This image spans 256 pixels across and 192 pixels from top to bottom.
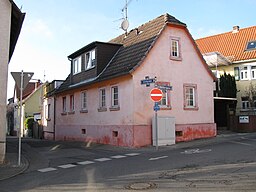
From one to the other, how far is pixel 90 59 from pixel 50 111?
35.8 feet

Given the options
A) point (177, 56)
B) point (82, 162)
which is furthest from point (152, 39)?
point (82, 162)

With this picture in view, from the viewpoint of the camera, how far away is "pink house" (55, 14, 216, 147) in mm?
18312

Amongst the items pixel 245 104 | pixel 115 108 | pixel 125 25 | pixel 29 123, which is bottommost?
pixel 29 123

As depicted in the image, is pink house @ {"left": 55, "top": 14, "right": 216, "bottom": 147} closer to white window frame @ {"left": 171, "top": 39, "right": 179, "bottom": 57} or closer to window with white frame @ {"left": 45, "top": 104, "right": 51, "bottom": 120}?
white window frame @ {"left": 171, "top": 39, "right": 179, "bottom": 57}

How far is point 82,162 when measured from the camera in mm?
13000

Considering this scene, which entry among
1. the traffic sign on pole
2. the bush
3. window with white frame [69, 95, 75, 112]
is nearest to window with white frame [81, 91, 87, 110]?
window with white frame [69, 95, 75, 112]

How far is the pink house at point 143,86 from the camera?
1831 centimetres

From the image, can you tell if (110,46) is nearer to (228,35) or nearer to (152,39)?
(152,39)

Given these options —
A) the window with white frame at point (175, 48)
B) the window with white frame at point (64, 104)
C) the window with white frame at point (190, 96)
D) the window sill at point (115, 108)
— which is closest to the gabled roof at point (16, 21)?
the window sill at point (115, 108)

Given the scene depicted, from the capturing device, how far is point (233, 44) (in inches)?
1464

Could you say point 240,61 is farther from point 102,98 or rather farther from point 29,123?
point 29,123

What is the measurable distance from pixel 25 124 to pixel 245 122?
3028cm

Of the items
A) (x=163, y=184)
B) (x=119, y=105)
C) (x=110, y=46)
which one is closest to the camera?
(x=163, y=184)

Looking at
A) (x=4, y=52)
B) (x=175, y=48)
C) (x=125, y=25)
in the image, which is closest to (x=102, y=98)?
(x=175, y=48)
